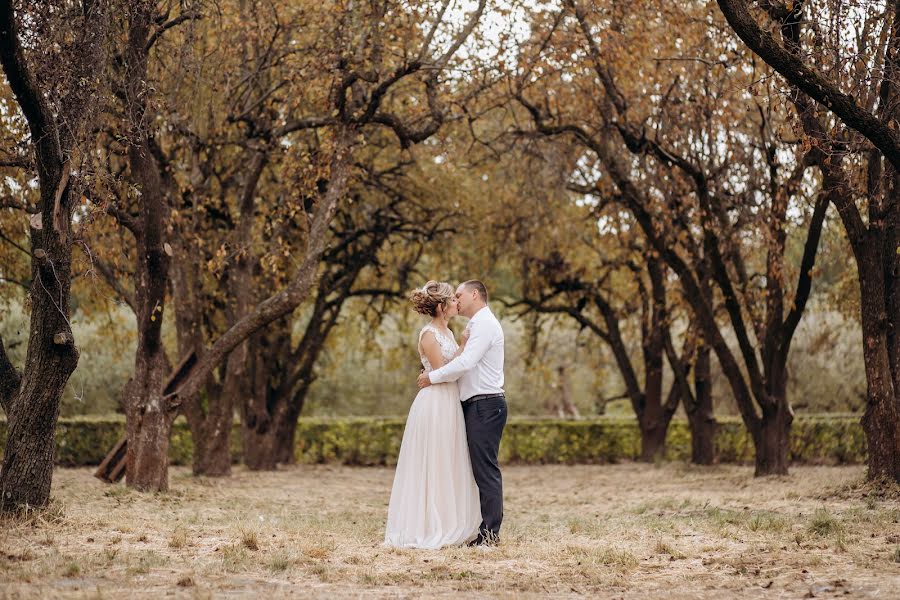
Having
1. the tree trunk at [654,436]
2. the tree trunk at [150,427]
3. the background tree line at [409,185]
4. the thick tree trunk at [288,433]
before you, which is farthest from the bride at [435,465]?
the tree trunk at [654,436]

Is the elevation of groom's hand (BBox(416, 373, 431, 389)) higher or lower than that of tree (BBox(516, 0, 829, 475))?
lower

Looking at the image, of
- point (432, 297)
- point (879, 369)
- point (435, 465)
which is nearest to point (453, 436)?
point (435, 465)

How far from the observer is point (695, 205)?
16484 millimetres

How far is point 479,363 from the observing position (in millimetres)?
8297

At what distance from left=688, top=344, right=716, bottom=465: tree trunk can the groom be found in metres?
11.8

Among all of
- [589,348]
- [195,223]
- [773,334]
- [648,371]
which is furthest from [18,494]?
[589,348]

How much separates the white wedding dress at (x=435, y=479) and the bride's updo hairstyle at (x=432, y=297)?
172mm

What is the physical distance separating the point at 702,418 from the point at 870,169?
28.7ft

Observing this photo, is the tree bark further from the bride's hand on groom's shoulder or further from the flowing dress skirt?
the flowing dress skirt

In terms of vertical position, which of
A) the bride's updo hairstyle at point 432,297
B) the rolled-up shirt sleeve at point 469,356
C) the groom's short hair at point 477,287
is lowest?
the rolled-up shirt sleeve at point 469,356

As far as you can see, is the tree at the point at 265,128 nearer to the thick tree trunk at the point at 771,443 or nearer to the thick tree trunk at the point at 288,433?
the thick tree trunk at the point at 288,433

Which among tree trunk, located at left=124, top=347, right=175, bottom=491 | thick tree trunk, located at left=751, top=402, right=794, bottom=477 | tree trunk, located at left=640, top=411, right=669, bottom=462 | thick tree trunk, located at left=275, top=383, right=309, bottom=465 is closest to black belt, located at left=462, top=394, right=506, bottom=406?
tree trunk, located at left=124, top=347, right=175, bottom=491

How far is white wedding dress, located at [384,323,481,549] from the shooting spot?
26.6 feet

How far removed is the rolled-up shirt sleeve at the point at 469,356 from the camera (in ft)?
26.6
